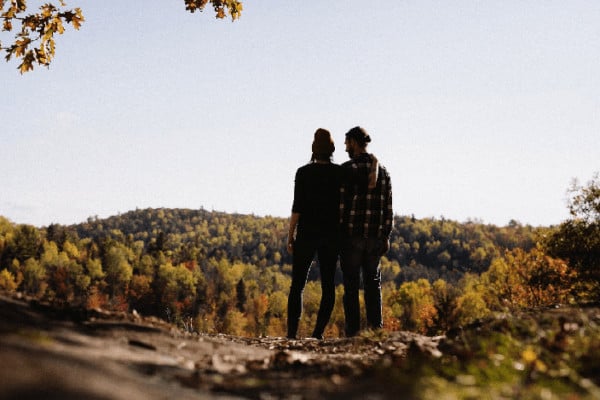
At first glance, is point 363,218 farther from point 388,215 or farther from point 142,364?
point 142,364

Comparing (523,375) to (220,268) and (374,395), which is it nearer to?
(374,395)

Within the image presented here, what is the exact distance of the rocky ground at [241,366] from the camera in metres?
2.43

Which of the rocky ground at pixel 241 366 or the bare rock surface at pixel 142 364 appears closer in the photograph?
the bare rock surface at pixel 142 364

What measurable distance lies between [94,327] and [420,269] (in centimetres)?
19576

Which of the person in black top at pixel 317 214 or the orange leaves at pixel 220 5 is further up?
the orange leaves at pixel 220 5

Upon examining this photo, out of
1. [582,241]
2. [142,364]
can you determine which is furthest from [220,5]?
[582,241]

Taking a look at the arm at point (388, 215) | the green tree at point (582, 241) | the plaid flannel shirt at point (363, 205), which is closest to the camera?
the plaid flannel shirt at point (363, 205)

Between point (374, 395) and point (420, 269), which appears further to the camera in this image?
point (420, 269)

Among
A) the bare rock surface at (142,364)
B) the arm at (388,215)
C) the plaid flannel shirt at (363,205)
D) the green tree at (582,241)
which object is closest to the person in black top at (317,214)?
the plaid flannel shirt at (363,205)

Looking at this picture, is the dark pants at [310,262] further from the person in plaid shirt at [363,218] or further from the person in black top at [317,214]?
the person in plaid shirt at [363,218]

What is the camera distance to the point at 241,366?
436 centimetres

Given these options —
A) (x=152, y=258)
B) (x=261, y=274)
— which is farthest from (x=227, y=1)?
(x=261, y=274)

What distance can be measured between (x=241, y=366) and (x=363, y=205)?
3220 mm

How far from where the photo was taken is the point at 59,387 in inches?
86.1
